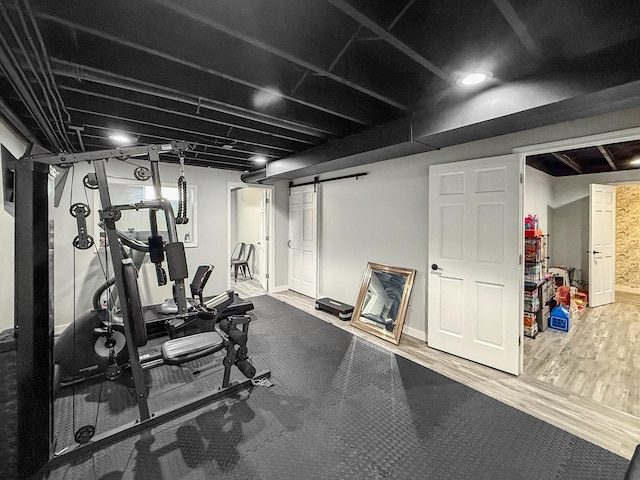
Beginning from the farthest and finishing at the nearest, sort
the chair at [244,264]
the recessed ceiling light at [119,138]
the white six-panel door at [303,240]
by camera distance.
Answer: the chair at [244,264] < the white six-panel door at [303,240] < the recessed ceiling light at [119,138]

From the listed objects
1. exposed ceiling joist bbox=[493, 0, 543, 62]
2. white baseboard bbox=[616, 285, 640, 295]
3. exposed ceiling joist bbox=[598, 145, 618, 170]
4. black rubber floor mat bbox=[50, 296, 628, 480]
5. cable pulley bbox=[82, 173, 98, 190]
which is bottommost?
black rubber floor mat bbox=[50, 296, 628, 480]

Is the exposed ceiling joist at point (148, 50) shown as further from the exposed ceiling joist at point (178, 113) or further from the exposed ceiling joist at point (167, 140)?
the exposed ceiling joist at point (167, 140)

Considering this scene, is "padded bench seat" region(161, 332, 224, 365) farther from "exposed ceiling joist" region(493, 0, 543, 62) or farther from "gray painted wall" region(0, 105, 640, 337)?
"exposed ceiling joist" region(493, 0, 543, 62)

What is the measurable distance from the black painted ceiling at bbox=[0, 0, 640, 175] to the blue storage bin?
9.92 ft

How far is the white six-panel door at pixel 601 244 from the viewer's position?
4.61m

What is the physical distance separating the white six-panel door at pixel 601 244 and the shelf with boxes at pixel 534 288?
1772 mm

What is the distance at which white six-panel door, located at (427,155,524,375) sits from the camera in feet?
8.38

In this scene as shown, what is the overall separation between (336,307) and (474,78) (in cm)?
329

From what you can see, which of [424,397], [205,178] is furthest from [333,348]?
[205,178]

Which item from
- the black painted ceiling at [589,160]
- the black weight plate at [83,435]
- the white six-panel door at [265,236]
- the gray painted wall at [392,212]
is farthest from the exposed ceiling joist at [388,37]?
the white six-panel door at [265,236]

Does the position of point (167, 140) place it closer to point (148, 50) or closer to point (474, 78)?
point (148, 50)

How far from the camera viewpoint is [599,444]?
5.82 feet

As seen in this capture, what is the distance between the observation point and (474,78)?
72.7 inches

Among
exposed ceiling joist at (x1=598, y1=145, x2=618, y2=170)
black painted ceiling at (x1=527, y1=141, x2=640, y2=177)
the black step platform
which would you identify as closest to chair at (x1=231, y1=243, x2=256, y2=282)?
the black step platform
